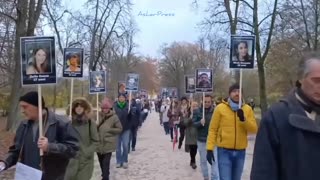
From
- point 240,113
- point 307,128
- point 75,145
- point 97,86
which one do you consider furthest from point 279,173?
point 97,86

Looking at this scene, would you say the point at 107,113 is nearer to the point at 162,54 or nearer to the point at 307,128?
the point at 307,128

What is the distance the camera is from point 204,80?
15953 mm

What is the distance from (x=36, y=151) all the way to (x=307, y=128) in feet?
10.2

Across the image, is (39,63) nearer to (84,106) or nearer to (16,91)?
(84,106)

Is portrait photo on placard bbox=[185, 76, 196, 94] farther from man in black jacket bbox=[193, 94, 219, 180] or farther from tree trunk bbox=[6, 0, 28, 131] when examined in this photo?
man in black jacket bbox=[193, 94, 219, 180]

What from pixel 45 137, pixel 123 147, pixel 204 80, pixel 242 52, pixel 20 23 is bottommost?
pixel 123 147

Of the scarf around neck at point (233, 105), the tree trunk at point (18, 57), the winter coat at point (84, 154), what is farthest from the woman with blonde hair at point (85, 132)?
the tree trunk at point (18, 57)

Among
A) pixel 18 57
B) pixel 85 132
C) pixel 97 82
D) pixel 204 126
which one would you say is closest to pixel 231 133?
pixel 85 132

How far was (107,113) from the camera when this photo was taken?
11.8m

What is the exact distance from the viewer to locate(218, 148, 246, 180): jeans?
27.7ft

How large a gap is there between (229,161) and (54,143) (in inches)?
135

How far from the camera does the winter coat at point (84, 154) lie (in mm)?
7672

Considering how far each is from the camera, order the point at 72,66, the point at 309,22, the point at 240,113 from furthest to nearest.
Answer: the point at 309,22, the point at 72,66, the point at 240,113

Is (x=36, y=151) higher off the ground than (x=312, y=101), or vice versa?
(x=312, y=101)
